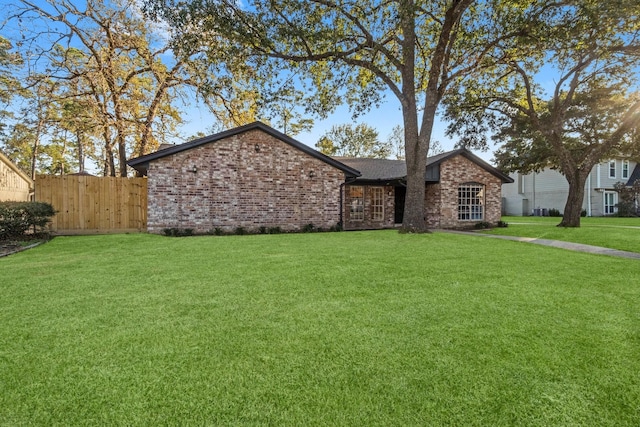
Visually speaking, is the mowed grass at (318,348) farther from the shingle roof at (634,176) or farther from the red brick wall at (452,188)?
the shingle roof at (634,176)

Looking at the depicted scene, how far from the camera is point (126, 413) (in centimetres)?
193

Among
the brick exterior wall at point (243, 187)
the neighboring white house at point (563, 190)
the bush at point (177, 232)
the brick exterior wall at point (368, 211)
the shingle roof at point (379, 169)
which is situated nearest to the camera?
the bush at point (177, 232)

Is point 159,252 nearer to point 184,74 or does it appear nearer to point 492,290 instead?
point 492,290

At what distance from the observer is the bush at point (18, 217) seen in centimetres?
905

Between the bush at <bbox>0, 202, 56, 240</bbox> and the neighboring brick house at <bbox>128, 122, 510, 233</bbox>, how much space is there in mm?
3102

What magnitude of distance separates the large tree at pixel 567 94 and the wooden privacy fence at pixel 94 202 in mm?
15129

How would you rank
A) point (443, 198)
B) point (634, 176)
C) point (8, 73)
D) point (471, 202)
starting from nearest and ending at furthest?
point (8, 73)
point (443, 198)
point (471, 202)
point (634, 176)

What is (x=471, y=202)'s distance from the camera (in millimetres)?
17172

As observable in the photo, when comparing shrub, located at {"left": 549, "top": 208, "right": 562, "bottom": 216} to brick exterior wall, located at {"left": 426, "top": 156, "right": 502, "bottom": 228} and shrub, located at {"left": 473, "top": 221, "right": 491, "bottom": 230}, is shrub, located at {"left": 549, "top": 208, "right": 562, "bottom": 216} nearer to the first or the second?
brick exterior wall, located at {"left": 426, "top": 156, "right": 502, "bottom": 228}

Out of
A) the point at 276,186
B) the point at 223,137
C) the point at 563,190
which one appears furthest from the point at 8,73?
the point at 563,190

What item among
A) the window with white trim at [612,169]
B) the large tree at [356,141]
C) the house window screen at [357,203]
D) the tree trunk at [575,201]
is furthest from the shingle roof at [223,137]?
the window with white trim at [612,169]

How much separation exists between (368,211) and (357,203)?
29.3 inches

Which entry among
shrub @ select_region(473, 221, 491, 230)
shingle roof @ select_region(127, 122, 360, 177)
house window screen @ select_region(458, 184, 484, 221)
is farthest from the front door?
shingle roof @ select_region(127, 122, 360, 177)

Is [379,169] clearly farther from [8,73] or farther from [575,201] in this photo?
[8,73]
